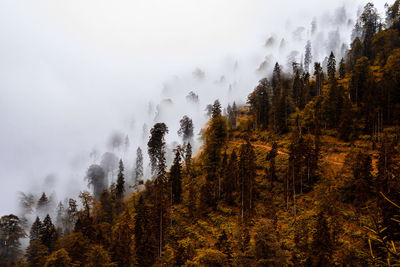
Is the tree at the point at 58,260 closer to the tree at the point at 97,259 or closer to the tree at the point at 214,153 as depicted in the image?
the tree at the point at 97,259

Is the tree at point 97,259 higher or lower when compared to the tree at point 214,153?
lower

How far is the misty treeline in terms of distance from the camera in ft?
73.5

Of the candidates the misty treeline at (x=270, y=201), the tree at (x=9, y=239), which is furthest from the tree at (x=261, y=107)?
the tree at (x=9, y=239)

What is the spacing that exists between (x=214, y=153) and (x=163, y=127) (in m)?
18.0

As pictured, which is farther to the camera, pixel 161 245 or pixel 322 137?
pixel 322 137

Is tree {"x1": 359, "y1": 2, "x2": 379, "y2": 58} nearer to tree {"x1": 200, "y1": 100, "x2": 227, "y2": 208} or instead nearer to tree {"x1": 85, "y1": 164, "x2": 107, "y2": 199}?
tree {"x1": 200, "y1": 100, "x2": 227, "y2": 208}

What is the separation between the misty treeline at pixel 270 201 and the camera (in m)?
22.4

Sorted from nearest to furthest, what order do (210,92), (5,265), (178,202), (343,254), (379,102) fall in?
(343,254) < (5,265) < (178,202) < (379,102) < (210,92)

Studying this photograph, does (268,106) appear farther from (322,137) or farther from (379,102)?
(379,102)

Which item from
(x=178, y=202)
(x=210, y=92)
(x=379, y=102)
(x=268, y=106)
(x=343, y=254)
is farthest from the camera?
(x=210, y=92)

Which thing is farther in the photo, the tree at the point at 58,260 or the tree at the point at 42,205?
the tree at the point at 42,205

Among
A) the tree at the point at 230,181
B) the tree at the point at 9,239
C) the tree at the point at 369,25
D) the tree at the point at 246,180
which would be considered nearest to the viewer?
the tree at the point at 246,180

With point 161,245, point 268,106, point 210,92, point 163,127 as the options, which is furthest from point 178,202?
point 210,92

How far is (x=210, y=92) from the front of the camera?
136m
